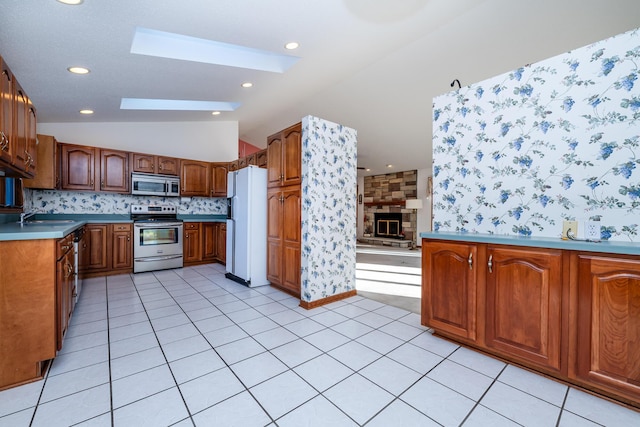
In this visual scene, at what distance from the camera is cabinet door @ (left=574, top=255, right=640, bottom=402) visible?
4.86 ft

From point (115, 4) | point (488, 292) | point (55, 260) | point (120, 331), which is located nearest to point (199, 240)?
point (120, 331)

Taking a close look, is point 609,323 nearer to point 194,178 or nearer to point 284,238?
point 284,238

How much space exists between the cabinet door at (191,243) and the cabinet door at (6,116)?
3.25 meters

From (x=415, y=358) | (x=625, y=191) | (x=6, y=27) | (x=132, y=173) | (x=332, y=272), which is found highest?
(x=6, y=27)

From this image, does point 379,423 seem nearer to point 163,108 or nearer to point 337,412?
point 337,412

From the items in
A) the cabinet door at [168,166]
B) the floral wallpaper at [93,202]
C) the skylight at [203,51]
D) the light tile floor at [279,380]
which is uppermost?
the skylight at [203,51]

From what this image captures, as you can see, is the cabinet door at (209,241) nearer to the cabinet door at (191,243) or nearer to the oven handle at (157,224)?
the cabinet door at (191,243)

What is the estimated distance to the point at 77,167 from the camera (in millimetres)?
4344

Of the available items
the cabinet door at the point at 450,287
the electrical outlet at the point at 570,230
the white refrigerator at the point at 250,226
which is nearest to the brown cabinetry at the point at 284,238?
the white refrigerator at the point at 250,226

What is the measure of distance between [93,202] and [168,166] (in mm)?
1360

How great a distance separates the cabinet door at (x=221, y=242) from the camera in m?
5.46

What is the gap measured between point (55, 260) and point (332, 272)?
253cm

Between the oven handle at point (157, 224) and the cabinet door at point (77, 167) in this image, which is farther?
the oven handle at point (157, 224)

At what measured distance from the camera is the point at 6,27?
6.69 ft
